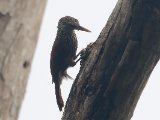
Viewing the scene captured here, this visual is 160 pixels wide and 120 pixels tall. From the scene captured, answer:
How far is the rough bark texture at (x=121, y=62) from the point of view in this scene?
10.7 feet

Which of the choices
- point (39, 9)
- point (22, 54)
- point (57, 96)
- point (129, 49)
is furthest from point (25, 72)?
point (57, 96)

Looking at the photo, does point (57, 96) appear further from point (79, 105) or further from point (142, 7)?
point (142, 7)

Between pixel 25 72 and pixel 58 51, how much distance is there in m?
3.19

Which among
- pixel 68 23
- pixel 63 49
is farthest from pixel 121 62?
pixel 68 23

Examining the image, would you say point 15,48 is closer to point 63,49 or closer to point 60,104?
point 60,104

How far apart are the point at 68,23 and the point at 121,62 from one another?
7.04 feet

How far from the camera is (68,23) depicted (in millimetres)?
5395

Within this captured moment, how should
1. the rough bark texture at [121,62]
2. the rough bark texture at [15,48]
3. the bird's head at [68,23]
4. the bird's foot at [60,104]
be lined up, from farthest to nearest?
the bird's head at [68,23] → the bird's foot at [60,104] → the rough bark texture at [121,62] → the rough bark texture at [15,48]

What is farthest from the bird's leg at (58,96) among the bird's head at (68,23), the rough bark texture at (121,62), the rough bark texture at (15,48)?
the rough bark texture at (15,48)

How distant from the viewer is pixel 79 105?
356 cm

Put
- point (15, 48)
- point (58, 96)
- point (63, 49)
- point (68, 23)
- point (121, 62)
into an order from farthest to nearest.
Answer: point (68, 23), point (63, 49), point (58, 96), point (121, 62), point (15, 48)

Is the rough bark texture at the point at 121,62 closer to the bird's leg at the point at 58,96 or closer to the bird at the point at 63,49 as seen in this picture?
the bird's leg at the point at 58,96

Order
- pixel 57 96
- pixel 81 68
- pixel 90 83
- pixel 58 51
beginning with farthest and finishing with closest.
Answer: pixel 58 51, pixel 57 96, pixel 81 68, pixel 90 83

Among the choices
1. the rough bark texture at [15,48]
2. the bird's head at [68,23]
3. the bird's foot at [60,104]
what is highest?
the bird's head at [68,23]
